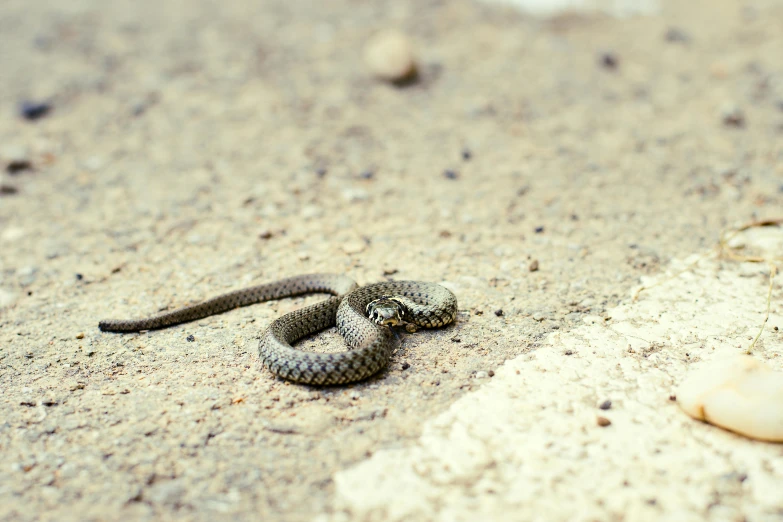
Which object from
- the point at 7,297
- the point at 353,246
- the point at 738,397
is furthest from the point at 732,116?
the point at 7,297

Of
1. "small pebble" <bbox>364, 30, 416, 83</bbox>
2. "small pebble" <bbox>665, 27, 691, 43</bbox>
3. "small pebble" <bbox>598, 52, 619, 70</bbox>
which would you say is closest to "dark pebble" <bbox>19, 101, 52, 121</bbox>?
"small pebble" <bbox>364, 30, 416, 83</bbox>

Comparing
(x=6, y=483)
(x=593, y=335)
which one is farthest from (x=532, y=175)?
(x=6, y=483)

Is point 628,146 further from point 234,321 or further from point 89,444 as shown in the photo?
point 89,444

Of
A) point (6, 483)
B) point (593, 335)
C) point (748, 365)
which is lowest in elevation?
point (6, 483)

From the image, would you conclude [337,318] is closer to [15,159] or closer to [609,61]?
[15,159]

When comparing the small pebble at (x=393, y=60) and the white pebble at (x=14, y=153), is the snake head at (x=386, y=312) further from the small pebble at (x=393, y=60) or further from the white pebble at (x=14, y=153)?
the white pebble at (x=14, y=153)

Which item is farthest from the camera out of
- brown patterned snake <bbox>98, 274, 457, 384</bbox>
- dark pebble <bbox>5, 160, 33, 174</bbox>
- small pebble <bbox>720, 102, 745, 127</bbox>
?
small pebble <bbox>720, 102, 745, 127</bbox>

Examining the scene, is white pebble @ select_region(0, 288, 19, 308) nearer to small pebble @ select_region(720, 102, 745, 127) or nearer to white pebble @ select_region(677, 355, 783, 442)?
white pebble @ select_region(677, 355, 783, 442)
